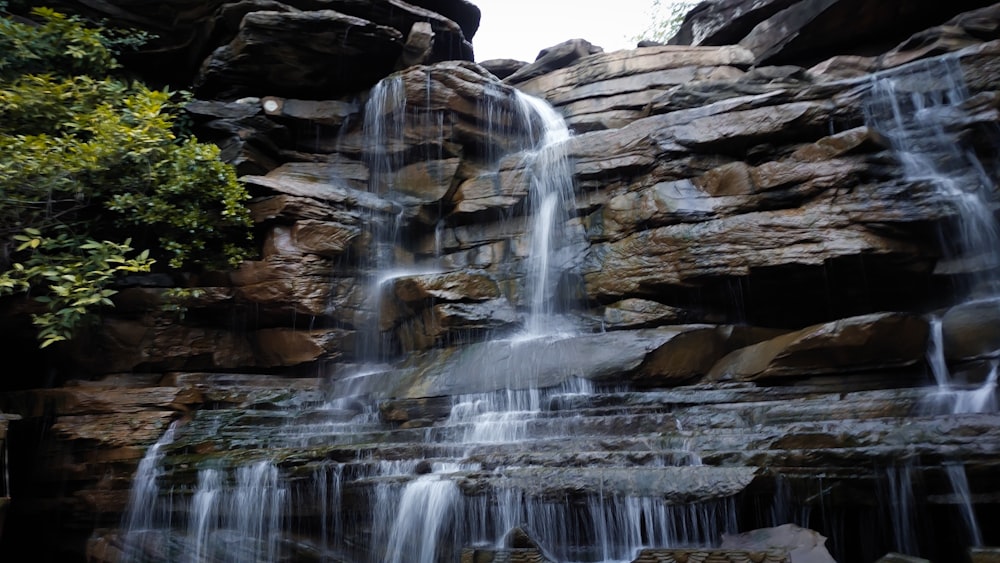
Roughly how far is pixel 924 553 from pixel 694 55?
457 inches

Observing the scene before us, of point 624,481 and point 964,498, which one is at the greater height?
point 624,481

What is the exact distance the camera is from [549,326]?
9602 mm

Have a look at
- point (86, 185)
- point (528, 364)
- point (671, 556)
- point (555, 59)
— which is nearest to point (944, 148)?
point (528, 364)

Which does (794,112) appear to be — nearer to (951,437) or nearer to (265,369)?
(951,437)

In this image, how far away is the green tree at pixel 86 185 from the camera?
8.30m

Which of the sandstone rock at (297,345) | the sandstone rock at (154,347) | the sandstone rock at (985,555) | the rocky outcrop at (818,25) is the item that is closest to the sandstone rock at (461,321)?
the sandstone rock at (297,345)

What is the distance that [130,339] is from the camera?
30.3ft

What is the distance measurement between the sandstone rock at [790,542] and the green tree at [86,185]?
7298 millimetres

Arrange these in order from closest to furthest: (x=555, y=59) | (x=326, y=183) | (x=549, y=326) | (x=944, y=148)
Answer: (x=944, y=148) < (x=549, y=326) < (x=326, y=183) < (x=555, y=59)

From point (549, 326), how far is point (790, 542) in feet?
18.8

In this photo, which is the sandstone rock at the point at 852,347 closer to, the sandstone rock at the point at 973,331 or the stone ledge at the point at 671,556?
the sandstone rock at the point at 973,331

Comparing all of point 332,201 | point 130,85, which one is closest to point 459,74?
point 332,201

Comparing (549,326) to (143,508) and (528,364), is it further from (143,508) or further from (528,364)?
(143,508)

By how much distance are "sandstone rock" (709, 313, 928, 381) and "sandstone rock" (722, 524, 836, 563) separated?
10.6ft
